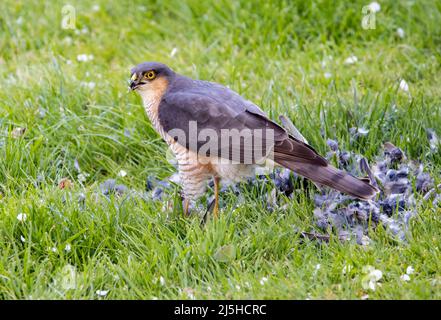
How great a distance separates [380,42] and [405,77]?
0.57m

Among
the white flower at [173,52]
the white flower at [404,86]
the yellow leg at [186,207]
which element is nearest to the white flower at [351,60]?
the white flower at [404,86]

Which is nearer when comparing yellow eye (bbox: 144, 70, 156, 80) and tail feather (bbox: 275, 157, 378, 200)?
tail feather (bbox: 275, 157, 378, 200)

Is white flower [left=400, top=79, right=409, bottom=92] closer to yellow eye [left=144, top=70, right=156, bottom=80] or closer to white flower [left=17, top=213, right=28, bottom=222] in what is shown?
yellow eye [left=144, top=70, right=156, bottom=80]

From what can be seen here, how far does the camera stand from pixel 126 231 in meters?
4.27

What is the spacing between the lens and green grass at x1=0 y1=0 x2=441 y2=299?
3.85 meters

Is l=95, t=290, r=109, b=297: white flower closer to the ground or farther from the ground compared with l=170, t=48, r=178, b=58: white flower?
closer to the ground

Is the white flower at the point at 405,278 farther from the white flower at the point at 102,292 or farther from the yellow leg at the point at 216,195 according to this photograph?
the white flower at the point at 102,292

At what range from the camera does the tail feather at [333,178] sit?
4.20 metres

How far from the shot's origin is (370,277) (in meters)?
3.71

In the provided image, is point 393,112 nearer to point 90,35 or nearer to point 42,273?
point 42,273

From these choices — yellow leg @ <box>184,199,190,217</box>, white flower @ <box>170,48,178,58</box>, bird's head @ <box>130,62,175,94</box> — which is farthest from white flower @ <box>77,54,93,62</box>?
yellow leg @ <box>184,199,190,217</box>

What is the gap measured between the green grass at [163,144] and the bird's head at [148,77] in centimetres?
66

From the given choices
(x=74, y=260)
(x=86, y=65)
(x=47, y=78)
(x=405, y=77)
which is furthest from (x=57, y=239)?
(x=405, y=77)

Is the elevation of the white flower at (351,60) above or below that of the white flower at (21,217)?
above
